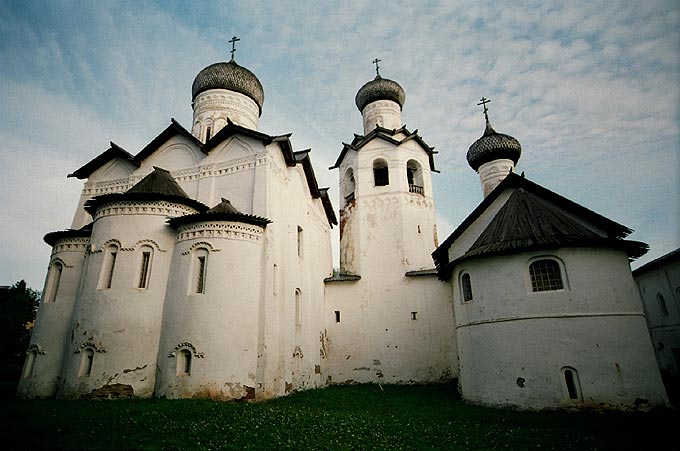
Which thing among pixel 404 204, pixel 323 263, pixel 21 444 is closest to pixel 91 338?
pixel 21 444

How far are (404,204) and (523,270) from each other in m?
8.43

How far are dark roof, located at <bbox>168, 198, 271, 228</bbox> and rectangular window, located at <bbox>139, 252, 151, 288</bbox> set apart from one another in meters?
1.07

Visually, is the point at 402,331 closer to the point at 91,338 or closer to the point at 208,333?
the point at 208,333

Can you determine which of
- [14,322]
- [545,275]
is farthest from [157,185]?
[14,322]

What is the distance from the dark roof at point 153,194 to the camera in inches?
398

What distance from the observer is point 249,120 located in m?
15.8

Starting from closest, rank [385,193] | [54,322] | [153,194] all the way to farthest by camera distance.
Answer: [153,194] < [54,322] < [385,193]

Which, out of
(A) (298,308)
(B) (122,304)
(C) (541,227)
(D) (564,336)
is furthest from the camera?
(A) (298,308)

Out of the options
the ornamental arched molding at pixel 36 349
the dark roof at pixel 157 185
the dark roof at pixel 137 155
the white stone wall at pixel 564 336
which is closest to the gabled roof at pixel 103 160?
the dark roof at pixel 137 155

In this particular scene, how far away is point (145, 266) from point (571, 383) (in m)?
10.7

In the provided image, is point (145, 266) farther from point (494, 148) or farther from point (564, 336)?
point (494, 148)

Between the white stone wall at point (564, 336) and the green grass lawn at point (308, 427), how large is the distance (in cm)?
47

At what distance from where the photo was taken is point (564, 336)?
780cm

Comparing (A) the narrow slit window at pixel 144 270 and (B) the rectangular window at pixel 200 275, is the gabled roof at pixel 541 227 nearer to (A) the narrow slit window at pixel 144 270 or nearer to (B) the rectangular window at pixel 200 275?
(B) the rectangular window at pixel 200 275
